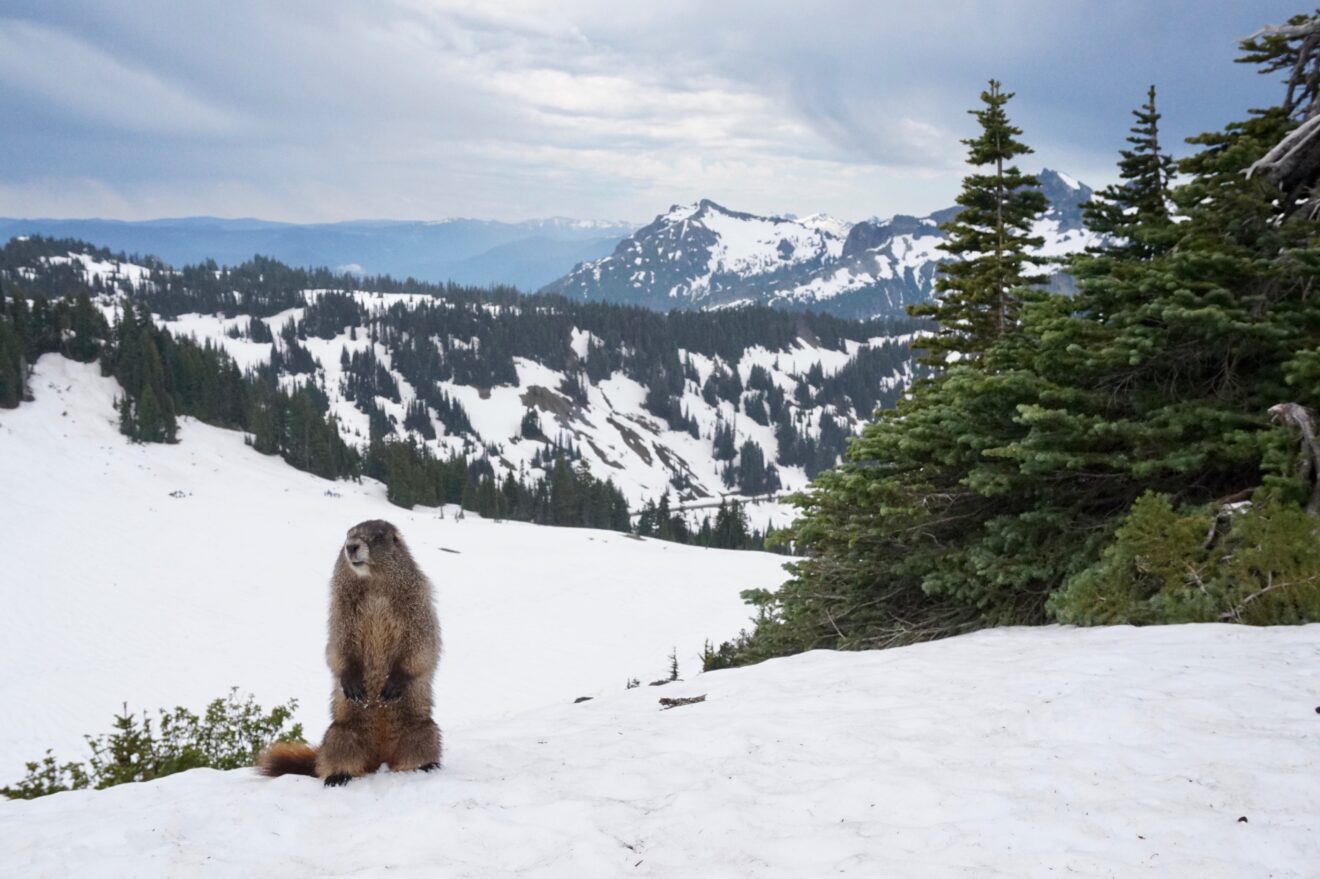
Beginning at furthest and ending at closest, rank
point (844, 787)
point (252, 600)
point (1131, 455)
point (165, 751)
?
point (252, 600) < point (165, 751) < point (1131, 455) < point (844, 787)

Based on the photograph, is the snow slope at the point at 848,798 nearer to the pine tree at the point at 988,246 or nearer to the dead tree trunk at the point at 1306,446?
the dead tree trunk at the point at 1306,446

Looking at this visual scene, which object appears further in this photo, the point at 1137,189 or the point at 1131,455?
the point at 1137,189

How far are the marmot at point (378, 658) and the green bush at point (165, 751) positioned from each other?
3.02 meters

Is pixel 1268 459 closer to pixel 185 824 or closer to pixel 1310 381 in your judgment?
pixel 1310 381

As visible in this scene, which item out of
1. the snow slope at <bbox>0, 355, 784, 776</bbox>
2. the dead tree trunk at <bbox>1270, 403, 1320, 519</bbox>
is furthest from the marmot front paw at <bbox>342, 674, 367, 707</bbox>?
the snow slope at <bbox>0, 355, 784, 776</bbox>

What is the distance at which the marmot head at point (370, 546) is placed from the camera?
4.78 meters

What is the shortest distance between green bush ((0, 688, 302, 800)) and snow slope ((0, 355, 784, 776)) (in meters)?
5.63

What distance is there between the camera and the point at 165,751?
972 cm

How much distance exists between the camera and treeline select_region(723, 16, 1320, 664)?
7.85 m

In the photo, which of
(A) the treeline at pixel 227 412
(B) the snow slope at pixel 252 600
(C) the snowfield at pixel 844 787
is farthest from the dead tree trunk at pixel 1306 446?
(A) the treeline at pixel 227 412

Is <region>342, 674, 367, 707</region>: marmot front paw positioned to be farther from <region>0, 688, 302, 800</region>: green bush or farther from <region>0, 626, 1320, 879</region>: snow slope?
<region>0, 688, 302, 800</region>: green bush

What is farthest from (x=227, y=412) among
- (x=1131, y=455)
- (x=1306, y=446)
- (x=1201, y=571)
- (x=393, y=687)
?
(x=1306, y=446)

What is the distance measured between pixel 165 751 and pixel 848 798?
9193mm

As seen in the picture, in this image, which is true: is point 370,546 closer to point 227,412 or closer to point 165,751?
point 165,751
